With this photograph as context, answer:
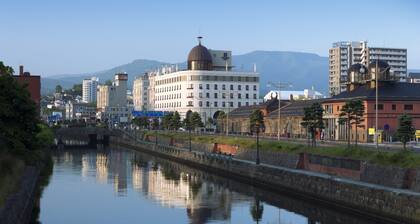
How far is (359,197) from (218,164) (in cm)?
3997

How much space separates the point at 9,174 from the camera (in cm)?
4691

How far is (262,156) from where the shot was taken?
77.8m

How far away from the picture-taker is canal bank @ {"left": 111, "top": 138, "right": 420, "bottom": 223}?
41188 millimetres

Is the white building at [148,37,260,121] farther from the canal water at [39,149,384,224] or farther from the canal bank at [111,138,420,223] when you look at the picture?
the canal bank at [111,138,420,223]

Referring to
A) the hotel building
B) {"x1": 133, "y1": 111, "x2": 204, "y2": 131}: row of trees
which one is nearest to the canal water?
{"x1": 133, "y1": 111, "x2": 204, "y2": 131}: row of trees

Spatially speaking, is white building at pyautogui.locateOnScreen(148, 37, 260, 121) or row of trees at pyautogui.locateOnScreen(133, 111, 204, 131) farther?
white building at pyautogui.locateOnScreen(148, 37, 260, 121)

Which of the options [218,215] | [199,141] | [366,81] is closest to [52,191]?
[218,215]

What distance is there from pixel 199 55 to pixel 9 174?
146979mm

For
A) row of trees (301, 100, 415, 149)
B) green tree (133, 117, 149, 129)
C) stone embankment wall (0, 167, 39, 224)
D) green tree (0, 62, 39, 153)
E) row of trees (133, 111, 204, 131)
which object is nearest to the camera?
stone embankment wall (0, 167, 39, 224)

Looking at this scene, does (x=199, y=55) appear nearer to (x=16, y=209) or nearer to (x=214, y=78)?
(x=214, y=78)

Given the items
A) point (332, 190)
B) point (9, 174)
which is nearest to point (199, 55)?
point (332, 190)

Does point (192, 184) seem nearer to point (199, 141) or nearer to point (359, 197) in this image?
point (359, 197)

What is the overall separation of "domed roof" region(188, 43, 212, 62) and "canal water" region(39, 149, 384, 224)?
106m

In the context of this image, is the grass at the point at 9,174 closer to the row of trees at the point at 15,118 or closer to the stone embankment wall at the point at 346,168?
the row of trees at the point at 15,118
